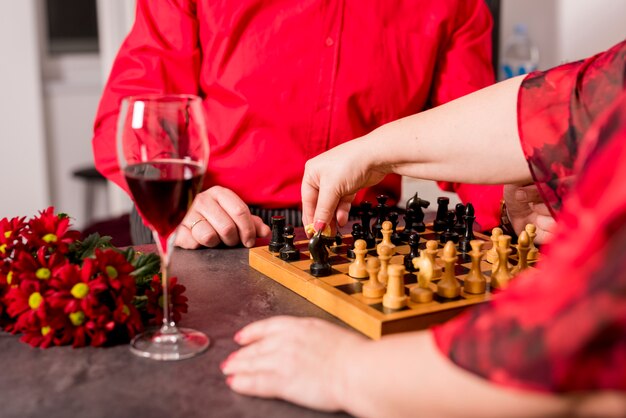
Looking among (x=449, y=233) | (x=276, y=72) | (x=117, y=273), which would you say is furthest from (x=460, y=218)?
(x=117, y=273)

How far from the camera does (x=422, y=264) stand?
3.56 ft

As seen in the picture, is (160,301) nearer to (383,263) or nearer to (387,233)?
(383,263)

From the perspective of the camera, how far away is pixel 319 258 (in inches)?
45.9

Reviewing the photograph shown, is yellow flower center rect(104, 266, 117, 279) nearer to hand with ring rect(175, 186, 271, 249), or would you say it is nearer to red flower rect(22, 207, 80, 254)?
red flower rect(22, 207, 80, 254)

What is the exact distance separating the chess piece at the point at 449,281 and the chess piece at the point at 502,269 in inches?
2.6

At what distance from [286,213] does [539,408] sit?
4.25 ft

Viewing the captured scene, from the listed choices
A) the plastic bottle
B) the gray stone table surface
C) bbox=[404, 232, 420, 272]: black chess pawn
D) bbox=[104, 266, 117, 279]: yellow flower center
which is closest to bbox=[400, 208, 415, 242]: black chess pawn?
bbox=[404, 232, 420, 272]: black chess pawn

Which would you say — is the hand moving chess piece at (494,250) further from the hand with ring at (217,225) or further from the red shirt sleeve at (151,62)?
the red shirt sleeve at (151,62)

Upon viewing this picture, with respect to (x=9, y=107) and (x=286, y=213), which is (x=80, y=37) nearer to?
(x=9, y=107)

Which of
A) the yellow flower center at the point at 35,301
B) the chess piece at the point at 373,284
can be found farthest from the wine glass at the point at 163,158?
the chess piece at the point at 373,284

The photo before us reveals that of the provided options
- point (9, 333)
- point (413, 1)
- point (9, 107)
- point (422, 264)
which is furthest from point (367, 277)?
point (9, 107)

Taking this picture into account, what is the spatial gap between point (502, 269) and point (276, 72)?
0.88 m

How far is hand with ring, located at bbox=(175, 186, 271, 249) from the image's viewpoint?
4.55 feet

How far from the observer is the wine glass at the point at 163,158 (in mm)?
878
